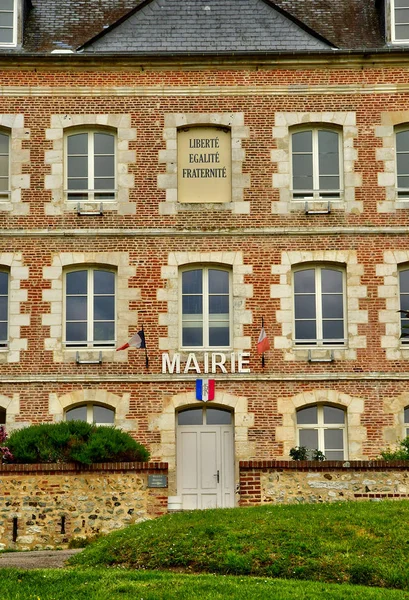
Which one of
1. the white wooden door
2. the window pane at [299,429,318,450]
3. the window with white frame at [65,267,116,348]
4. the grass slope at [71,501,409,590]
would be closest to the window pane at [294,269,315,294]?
the window pane at [299,429,318,450]

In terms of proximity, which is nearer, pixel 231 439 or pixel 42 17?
pixel 231 439

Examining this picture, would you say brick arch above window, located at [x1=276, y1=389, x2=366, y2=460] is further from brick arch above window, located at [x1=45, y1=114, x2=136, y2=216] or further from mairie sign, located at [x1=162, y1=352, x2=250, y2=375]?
brick arch above window, located at [x1=45, y1=114, x2=136, y2=216]

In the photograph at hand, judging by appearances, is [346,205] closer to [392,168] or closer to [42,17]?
[392,168]

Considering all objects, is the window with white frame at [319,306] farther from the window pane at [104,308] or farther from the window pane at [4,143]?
the window pane at [4,143]

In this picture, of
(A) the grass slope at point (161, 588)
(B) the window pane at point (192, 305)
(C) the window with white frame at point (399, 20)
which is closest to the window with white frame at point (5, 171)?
(B) the window pane at point (192, 305)

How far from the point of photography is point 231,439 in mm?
27359

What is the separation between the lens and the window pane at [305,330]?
27594 millimetres

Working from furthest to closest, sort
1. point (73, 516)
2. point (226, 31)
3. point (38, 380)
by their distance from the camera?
point (226, 31), point (38, 380), point (73, 516)

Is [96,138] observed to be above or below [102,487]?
above

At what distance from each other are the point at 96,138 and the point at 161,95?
1.67 meters

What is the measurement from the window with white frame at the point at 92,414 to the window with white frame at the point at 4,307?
197cm

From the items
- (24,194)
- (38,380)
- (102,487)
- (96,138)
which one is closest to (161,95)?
(96,138)

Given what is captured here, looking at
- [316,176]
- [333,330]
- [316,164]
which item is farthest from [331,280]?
[316,164]

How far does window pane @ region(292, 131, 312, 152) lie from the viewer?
2830 centimetres
